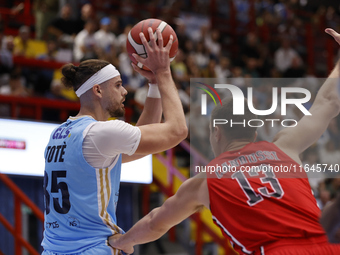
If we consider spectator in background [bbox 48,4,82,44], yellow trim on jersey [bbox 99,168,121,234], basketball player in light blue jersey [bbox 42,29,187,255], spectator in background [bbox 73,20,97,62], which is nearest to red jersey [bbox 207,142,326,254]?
basketball player in light blue jersey [bbox 42,29,187,255]

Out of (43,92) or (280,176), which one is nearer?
(280,176)

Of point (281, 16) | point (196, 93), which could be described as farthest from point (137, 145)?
point (281, 16)

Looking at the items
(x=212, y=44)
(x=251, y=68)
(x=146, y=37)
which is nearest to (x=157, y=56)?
(x=146, y=37)

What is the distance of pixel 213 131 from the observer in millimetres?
3412

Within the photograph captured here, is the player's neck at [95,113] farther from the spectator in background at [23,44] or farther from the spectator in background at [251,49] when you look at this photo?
the spectator in background at [251,49]

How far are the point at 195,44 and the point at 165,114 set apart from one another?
10.8m

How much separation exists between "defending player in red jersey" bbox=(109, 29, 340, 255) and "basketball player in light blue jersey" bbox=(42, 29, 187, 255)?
214 millimetres

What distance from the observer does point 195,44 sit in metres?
14.0

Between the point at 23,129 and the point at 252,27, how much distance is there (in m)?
11.2

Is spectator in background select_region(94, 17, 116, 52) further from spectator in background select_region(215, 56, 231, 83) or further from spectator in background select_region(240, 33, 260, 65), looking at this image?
spectator in background select_region(240, 33, 260, 65)

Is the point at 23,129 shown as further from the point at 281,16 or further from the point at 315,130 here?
the point at 281,16

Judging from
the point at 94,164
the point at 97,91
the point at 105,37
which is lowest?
the point at 94,164

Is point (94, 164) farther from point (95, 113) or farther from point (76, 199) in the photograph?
point (95, 113)

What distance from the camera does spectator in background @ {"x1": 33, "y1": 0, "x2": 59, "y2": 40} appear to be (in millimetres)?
11938
